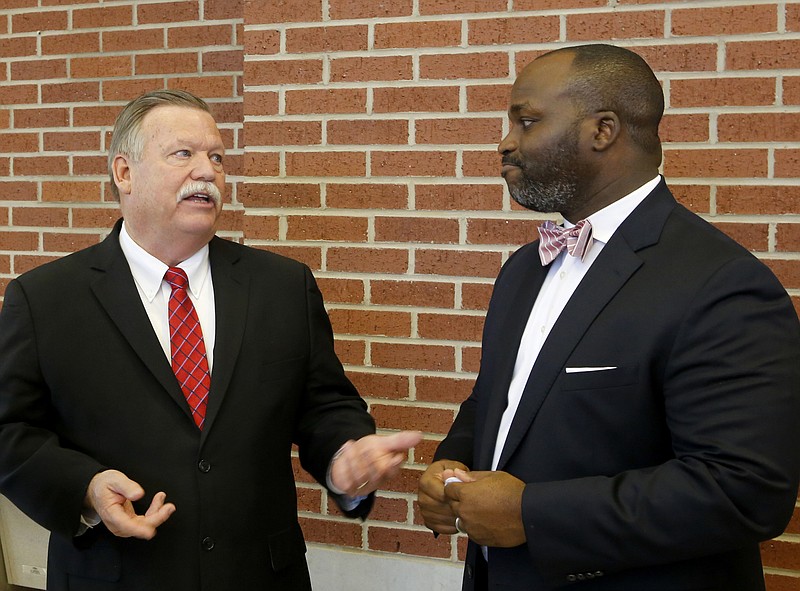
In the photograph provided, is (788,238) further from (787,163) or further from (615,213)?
(615,213)

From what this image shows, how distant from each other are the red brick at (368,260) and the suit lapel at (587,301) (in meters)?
1.29

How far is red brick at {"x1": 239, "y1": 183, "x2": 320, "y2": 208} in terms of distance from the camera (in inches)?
128

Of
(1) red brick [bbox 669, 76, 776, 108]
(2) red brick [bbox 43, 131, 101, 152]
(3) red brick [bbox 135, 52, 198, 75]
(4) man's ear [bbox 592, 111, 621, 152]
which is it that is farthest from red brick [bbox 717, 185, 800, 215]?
(2) red brick [bbox 43, 131, 101, 152]

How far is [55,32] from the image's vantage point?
3.86 meters

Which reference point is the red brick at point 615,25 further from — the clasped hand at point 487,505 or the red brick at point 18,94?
the red brick at point 18,94

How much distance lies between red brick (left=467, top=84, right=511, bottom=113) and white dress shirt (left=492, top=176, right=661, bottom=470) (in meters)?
1.00

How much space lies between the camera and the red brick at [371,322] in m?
3.18

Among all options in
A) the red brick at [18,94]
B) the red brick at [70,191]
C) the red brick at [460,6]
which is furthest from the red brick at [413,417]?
the red brick at [18,94]

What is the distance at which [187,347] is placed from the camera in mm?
2254

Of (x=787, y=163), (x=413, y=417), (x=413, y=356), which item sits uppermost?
(x=787, y=163)

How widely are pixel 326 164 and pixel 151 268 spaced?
1.07 m

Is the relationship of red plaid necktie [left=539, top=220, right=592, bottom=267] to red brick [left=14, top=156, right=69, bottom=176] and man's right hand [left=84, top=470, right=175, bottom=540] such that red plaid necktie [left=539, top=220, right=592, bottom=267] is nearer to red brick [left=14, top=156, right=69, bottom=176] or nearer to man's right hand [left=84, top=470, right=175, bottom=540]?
man's right hand [left=84, top=470, right=175, bottom=540]

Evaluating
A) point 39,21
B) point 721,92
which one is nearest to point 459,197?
point 721,92

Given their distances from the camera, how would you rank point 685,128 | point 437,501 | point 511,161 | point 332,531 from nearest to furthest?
1. point 437,501
2. point 511,161
3. point 685,128
4. point 332,531
